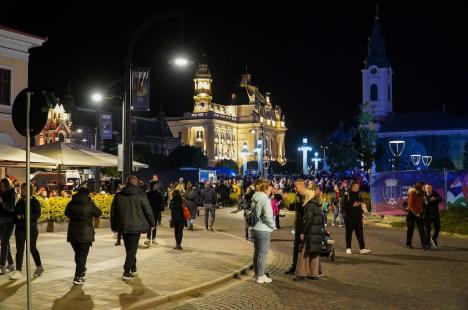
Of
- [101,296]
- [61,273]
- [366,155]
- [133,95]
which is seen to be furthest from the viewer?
[366,155]

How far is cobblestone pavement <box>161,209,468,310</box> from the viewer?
30.1 ft

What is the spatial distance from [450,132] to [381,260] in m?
106

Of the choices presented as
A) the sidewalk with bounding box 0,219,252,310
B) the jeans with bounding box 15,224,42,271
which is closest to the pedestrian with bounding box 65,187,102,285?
the sidewalk with bounding box 0,219,252,310

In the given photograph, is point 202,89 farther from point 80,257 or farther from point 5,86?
point 80,257

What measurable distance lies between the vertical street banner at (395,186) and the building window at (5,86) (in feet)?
52.1

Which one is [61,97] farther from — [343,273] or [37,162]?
[343,273]

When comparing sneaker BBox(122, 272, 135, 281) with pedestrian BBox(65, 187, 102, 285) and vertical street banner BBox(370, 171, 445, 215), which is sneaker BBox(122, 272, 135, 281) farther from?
vertical street banner BBox(370, 171, 445, 215)

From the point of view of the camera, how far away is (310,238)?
11133mm

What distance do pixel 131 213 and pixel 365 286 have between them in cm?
416

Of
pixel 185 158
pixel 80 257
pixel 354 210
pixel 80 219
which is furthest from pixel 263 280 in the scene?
pixel 185 158

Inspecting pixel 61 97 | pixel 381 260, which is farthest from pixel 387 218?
pixel 61 97

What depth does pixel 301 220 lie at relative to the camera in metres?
11.6

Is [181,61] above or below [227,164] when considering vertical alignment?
below

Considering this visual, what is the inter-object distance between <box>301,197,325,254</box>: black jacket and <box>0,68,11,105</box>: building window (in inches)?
759
